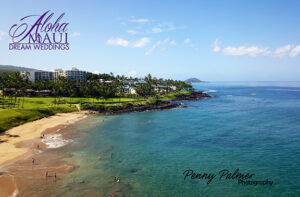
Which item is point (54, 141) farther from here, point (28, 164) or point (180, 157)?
point (180, 157)

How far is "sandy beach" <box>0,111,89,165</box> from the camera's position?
158 feet

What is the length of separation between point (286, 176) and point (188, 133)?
3253 cm

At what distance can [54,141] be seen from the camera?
57.8 metres

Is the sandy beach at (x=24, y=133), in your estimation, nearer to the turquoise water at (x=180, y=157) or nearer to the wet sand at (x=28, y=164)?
the wet sand at (x=28, y=164)

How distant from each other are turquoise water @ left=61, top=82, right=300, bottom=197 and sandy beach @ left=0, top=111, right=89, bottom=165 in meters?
11.6

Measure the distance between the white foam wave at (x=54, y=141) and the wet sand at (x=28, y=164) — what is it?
1.43m

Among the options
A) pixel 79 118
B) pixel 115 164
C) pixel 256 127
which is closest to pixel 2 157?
pixel 115 164

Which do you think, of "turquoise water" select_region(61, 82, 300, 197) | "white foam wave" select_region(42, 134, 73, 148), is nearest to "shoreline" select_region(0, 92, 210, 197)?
"white foam wave" select_region(42, 134, 73, 148)

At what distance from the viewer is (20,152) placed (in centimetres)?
4875

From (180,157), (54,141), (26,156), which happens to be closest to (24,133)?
(54,141)

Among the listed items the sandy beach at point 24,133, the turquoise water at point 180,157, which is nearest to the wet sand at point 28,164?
the sandy beach at point 24,133

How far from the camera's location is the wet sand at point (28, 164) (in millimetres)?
33500

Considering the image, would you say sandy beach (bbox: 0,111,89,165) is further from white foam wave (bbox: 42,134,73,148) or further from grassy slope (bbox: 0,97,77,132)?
white foam wave (bbox: 42,134,73,148)

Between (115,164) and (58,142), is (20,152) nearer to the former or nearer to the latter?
(58,142)
